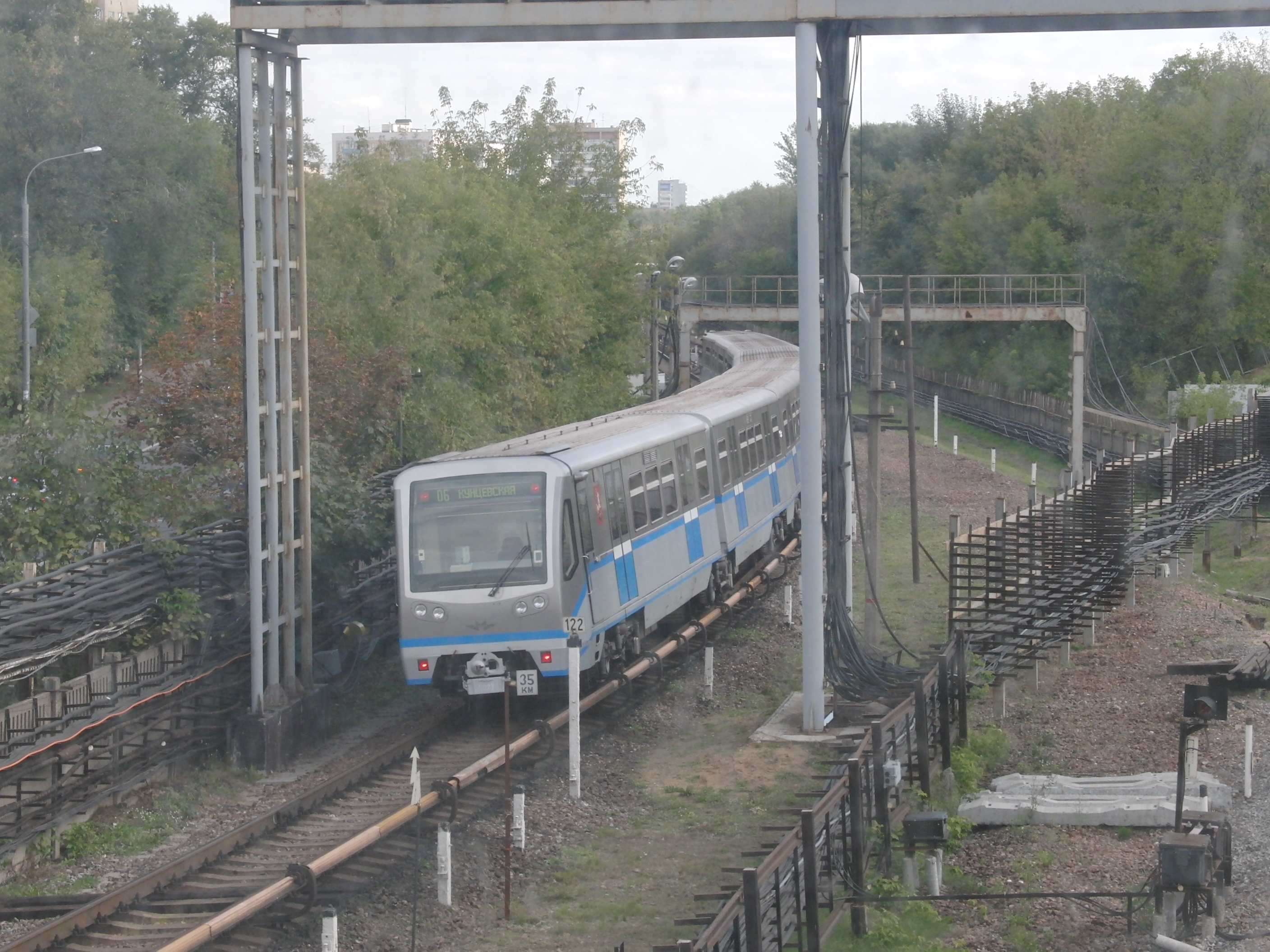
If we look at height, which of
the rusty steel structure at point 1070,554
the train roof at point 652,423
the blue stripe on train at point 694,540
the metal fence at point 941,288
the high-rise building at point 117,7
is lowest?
the rusty steel structure at point 1070,554

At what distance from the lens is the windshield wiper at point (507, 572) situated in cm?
1218

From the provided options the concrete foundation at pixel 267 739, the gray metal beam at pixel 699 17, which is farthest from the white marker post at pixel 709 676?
the gray metal beam at pixel 699 17

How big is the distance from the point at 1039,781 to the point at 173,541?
7388 millimetres

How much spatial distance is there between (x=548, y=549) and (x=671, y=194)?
40277 millimetres

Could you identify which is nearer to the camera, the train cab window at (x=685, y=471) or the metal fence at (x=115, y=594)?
the metal fence at (x=115, y=594)

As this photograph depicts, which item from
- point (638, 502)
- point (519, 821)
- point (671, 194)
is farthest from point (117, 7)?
point (519, 821)

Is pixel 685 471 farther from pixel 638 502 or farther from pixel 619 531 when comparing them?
pixel 619 531

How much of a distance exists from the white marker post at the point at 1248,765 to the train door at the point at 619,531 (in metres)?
5.52

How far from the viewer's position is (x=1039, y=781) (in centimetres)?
1154

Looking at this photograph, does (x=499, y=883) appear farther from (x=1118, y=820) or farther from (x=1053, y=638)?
(x=1053, y=638)

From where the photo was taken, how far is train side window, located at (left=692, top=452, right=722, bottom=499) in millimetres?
16312

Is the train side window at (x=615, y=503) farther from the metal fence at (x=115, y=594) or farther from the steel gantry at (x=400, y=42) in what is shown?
the metal fence at (x=115, y=594)

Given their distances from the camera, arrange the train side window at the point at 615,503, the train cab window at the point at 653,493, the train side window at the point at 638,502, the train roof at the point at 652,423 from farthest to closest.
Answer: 1. the train cab window at the point at 653,493
2. the train side window at the point at 638,502
3. the train side window at the point at 615,503
4. the train roof at the point at 652,423

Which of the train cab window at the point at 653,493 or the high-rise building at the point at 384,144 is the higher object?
the high-rise building at the point at 384,144
